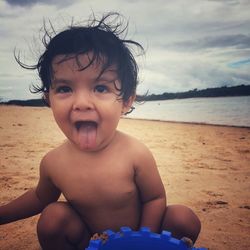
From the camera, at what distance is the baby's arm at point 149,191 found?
1664 millimetres

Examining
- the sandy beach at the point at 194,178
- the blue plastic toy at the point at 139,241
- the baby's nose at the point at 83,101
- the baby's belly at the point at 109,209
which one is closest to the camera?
the blue plastic toy at the point at 139,241

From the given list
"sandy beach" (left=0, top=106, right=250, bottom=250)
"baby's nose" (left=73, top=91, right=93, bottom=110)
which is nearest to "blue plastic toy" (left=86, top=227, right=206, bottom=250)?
"baby's nose" (left=73, top=91, right=93, bottom=110)

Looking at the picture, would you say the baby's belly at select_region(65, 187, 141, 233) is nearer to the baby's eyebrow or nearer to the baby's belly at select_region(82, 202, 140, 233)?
the baby's belly at select_region(82, 202, 140, 233)

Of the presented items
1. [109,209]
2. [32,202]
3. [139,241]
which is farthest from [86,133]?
[32,202]

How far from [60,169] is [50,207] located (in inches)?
8.5

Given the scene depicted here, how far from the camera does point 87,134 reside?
149cm

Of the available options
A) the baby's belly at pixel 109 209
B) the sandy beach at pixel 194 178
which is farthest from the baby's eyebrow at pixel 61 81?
the sandy beach at pixel 194 178

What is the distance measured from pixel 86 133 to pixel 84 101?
0.57ft

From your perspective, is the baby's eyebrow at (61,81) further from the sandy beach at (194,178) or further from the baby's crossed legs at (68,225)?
the sandy beach at (194,178)

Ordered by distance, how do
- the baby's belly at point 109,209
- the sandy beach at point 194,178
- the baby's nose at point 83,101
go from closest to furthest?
the baby's nose at point 83,101 < the baby's belly at point 109,209 < the sandy beach at point 194,178

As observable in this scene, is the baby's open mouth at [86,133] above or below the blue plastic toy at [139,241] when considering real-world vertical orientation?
above

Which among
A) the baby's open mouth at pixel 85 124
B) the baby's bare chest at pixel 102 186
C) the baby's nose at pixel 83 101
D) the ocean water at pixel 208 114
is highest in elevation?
the baby's nose at pixel 83 101

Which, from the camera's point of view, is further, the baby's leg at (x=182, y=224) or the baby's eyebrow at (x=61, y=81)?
the baby's leg at (x=182, y=224)

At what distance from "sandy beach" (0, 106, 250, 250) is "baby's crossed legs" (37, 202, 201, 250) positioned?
52 cm
